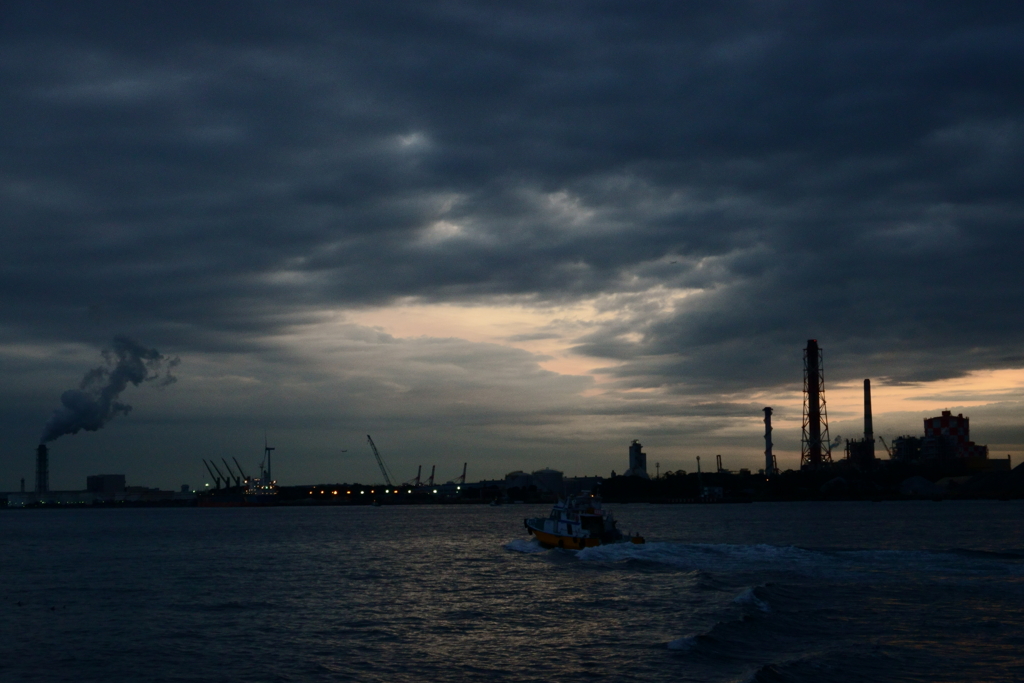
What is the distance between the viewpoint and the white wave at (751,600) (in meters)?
43.0

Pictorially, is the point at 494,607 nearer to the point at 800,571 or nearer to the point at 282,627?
the point at 282,627

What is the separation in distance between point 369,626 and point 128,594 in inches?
898

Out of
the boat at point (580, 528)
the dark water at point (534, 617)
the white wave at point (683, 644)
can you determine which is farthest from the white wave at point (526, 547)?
the white wave at point (683, 644)

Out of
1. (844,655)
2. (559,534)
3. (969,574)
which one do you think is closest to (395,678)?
(844,655)

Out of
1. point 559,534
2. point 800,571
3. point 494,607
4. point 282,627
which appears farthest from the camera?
point 559,534

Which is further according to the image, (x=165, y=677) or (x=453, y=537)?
(x=453, y=537)

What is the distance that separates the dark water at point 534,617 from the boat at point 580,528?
10.3 ft

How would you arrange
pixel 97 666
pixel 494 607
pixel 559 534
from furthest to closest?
pixel 559 534, pixel 494 607, pixel 97 666

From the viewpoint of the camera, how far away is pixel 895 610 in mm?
41625

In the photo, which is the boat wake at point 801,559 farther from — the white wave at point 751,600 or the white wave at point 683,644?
the white wave at point 683,644

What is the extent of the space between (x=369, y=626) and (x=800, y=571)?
31666 millimetres

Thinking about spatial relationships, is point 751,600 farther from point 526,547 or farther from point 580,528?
point 526,547

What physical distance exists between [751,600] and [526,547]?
46.1 metres

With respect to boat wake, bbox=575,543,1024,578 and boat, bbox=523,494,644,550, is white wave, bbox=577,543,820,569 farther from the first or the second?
boat, bbox=523,494,644,550
